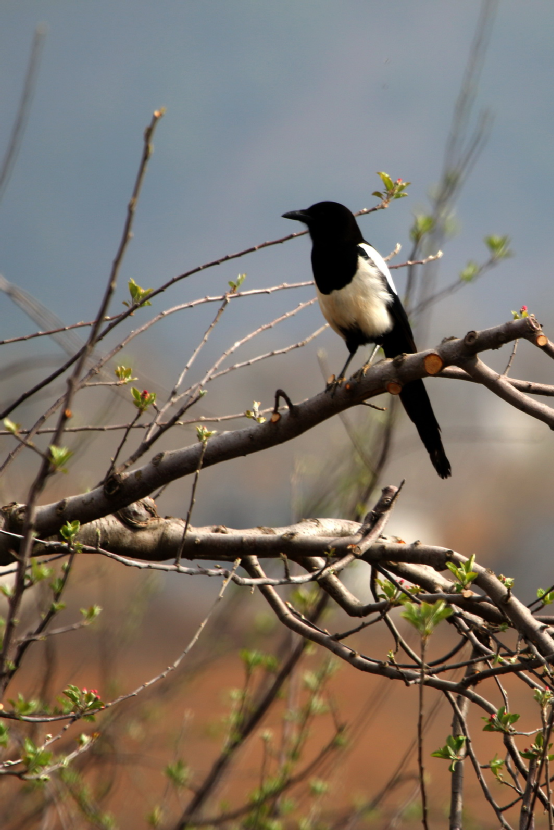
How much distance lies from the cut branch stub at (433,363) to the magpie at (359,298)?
45.3 inches

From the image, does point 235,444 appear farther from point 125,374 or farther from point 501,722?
point 501,722

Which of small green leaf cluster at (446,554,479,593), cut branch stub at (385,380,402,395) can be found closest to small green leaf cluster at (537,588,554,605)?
small green leaf cluster at (446,554,479,593)

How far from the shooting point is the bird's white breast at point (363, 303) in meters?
3.04

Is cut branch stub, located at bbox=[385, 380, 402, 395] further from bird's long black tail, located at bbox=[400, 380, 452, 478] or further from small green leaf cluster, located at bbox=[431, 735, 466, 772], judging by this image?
bird's long black tail, located at bbox=[400, 380, 452, 478]

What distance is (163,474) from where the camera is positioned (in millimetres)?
1890

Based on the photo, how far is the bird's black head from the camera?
131 inches

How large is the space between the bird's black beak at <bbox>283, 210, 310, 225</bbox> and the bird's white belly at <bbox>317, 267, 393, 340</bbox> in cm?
48

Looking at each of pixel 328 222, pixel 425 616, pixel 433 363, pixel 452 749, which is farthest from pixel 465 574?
pixel 328 222

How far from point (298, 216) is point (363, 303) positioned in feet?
2.18

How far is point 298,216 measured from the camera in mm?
3381

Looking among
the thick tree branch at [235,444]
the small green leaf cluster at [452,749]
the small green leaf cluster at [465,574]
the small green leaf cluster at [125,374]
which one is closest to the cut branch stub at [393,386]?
the thick tree branch at [235,444]

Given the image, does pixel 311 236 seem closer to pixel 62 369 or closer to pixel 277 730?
pixel 62 369

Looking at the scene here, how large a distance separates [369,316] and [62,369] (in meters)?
1.75

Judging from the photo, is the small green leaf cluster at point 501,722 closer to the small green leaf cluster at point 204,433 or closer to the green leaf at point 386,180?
the small green leaf cluster at point 204,433
